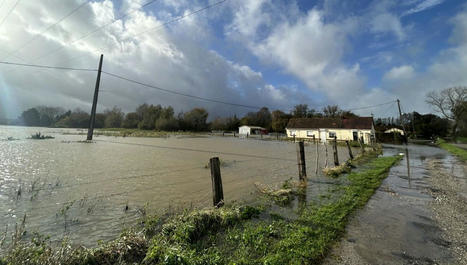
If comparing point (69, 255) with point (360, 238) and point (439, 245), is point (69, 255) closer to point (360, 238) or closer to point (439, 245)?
point (360, 238)

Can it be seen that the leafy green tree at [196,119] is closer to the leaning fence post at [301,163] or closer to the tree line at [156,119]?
the tree line at [156,119]

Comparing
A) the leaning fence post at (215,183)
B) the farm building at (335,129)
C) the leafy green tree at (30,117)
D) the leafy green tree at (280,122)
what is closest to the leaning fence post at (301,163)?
the leaning fence post at (215,183)

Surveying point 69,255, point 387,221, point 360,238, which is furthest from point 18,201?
point 387,221

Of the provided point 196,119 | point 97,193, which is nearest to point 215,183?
point 97,193

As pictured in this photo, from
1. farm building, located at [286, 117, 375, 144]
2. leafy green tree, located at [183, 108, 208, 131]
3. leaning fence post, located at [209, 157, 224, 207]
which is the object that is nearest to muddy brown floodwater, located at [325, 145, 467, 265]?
leaning fence post, located at [209, 157, 224, 207]

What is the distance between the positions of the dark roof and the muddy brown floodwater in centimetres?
3362

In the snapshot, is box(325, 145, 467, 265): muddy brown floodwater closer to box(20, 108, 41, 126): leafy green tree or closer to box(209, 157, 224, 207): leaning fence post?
box(209, 157, 224, 207): leaning fence post

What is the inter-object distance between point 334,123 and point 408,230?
1538 inches

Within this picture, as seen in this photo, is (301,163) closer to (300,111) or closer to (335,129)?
(335,129)

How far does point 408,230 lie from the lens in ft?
11.8

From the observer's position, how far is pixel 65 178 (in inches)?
268

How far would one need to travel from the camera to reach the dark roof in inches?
1375

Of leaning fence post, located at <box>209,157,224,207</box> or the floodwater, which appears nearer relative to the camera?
the floodwater

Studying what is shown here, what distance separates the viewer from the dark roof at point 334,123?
3493cm
